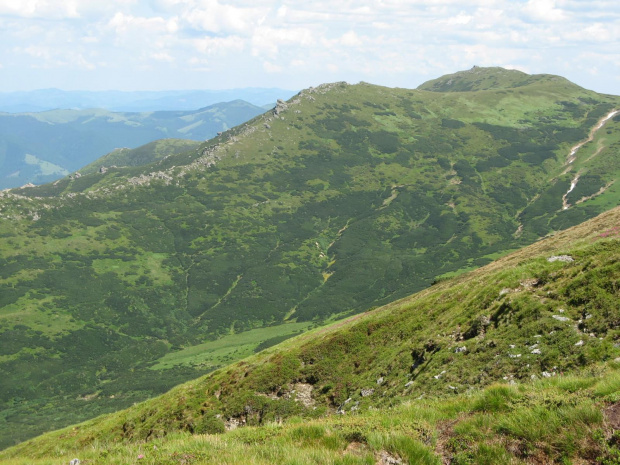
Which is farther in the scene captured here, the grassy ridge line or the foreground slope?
the foreground slope

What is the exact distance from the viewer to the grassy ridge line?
8492mm

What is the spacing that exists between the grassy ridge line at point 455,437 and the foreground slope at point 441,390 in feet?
0.12

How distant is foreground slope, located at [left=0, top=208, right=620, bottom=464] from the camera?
9.13 metres

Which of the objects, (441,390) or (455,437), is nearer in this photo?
(455,437)

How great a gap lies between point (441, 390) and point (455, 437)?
527 inches

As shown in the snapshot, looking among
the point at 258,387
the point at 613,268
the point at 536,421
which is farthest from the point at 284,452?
the point at 258,387

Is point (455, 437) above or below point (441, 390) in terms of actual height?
above

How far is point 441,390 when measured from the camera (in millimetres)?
22234

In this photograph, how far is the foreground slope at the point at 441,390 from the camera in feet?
30.0

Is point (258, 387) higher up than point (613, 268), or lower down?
lower down

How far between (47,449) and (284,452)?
211 ft

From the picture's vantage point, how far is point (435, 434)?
10.2 meters

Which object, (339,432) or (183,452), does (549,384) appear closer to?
(339,432)

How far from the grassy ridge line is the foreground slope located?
36mm
